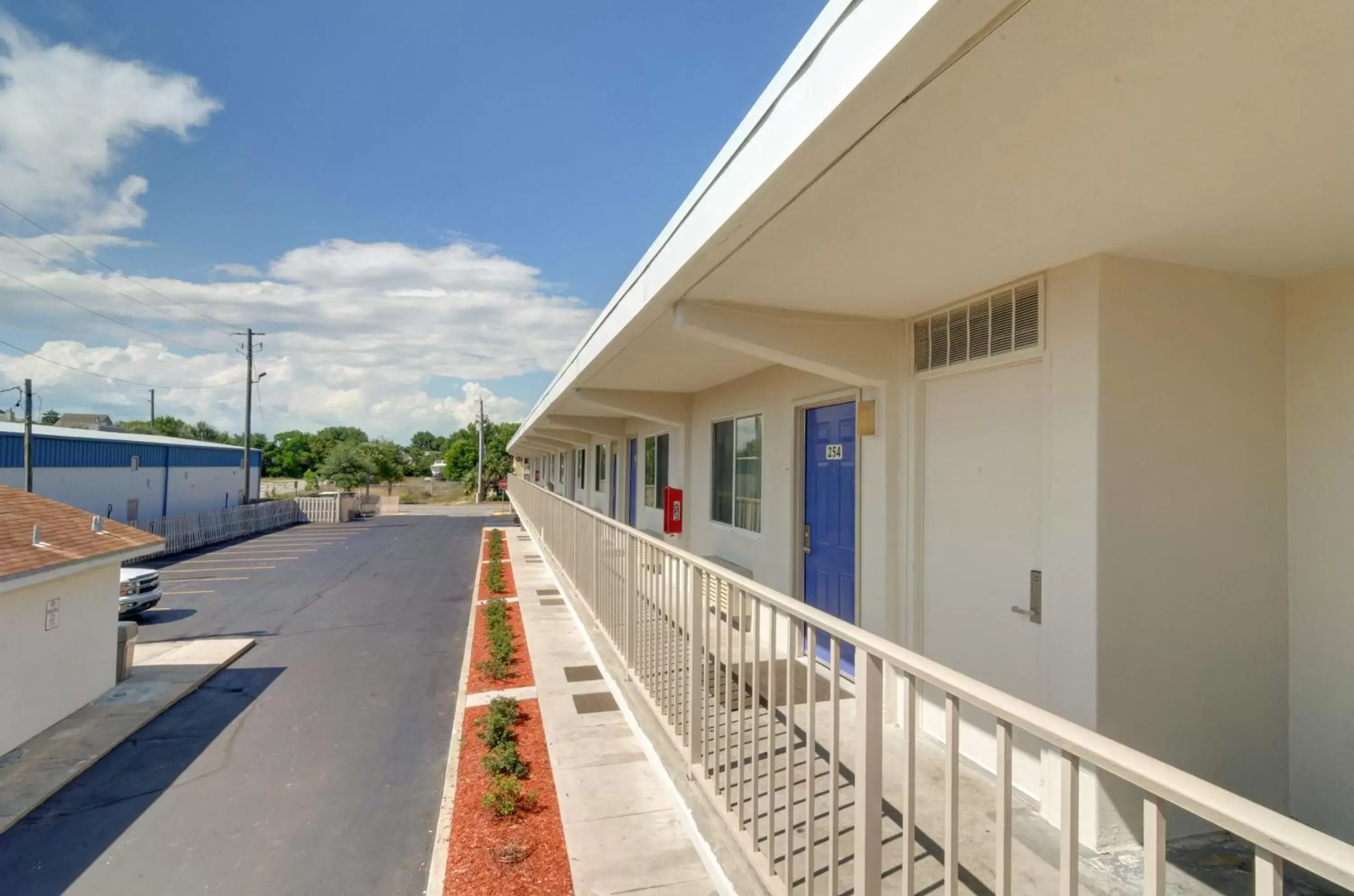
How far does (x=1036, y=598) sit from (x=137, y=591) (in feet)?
36.7

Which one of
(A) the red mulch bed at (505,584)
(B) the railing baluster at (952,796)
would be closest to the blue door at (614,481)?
(A) the red mulch bed at (505,584)

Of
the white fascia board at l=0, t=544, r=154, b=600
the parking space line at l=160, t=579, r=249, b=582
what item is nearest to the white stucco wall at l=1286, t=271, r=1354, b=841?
the white fascia board at l=0, t=544, r=154, b=600

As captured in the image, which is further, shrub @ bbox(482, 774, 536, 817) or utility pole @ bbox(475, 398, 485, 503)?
utility pole @ bbox(475, 398, 485, 503)

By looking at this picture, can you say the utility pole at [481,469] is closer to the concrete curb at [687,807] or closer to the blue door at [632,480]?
the blue door at [632,480]

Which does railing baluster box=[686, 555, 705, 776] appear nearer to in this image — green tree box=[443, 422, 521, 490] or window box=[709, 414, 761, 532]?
window box=[709, 414, 761, 532]

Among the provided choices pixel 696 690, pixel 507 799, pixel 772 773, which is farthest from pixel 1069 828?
pixel 507 799

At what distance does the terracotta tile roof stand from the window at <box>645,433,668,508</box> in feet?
20.1

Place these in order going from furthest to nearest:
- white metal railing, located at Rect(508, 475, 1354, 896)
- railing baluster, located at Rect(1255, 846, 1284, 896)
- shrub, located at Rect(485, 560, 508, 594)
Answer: shrub, located at Rect(485, 560, 508, 594) → white metal railing, located at Rect(508, 475, 1354, 896) → railing baluster, located at Rect(1255, 846, 1284, 896)

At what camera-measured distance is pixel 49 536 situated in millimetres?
5918

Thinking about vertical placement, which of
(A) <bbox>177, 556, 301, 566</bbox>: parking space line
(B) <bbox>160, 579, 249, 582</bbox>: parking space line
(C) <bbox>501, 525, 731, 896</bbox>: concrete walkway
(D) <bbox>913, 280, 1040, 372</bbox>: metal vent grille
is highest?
(D) <bbox>913, 280, 1040, 372</bbox>: metal vent grille

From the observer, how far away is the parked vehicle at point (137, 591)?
9117 mm

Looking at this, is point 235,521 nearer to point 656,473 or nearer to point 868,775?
point 656,473

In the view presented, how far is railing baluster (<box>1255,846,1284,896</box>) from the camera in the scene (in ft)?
2.60

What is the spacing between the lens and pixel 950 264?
9.77 ft
